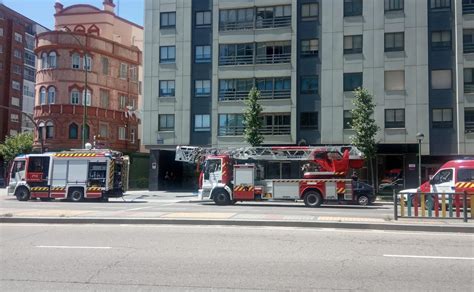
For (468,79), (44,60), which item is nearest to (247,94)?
(468,79)

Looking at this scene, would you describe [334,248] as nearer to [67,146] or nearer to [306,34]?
[306,34]

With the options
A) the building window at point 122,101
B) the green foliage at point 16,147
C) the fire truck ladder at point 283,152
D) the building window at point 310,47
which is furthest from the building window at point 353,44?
the green foliage at point 16,147

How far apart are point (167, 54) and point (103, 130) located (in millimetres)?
12542

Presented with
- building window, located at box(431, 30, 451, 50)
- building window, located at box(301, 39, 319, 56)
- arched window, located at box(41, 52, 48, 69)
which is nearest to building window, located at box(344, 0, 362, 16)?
building window, located at box(301, 39, 319, 56)

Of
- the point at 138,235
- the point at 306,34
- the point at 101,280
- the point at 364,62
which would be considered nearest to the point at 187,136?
the point at 306,34

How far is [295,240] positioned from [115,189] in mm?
18906

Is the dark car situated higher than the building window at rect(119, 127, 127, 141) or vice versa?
the building window at rect(119, 127, 127, 141)

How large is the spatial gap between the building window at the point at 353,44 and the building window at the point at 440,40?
5473mm

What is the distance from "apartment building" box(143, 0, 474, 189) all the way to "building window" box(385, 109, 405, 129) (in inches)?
3.1

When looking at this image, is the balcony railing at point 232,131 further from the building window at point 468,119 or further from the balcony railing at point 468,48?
the balcony railing at point 468,48

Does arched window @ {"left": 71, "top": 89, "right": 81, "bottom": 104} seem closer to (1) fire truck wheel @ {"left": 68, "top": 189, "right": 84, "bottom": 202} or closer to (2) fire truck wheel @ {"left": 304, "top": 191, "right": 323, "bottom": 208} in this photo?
(1) fire truck wheel @ {"left": 68, "top": 189, "right": 84, "bottom": 202}

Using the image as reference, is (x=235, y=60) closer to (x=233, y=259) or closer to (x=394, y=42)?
(x=394, y=42)

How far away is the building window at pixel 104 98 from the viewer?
2020 inches

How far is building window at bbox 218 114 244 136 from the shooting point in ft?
137
